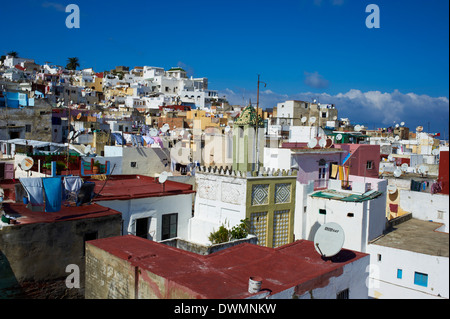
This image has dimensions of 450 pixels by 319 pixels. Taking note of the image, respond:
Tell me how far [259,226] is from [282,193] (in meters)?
1.74

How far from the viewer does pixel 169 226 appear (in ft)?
52.2

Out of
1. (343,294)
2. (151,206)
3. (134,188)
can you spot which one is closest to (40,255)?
(151,206)

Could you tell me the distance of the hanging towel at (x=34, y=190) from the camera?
39.8 ft

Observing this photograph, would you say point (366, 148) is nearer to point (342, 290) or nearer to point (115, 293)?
point (342, 290)

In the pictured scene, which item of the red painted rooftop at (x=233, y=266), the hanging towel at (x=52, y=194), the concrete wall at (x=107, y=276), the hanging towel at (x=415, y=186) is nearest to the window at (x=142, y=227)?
the hanging towel at (x=52, y=194)

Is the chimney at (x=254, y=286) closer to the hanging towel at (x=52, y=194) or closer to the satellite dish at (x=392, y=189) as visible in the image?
the hanging towel at (x=52, y=194)

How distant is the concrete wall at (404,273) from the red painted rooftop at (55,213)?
10.4 meters

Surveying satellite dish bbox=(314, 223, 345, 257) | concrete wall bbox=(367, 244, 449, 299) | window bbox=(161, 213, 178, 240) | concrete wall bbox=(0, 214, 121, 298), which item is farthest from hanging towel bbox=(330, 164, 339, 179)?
concrete wall bbox=(0, 214, 121, 298)

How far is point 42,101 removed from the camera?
32906 mm

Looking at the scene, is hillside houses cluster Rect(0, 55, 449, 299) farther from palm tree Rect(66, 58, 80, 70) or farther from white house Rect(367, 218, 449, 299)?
palm tree Rect(66, 58, 80, 70)

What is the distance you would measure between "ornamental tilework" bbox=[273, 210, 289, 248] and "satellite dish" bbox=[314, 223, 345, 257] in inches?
236

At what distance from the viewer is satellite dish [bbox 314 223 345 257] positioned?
980cm

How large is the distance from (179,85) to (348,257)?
81.8 meters
